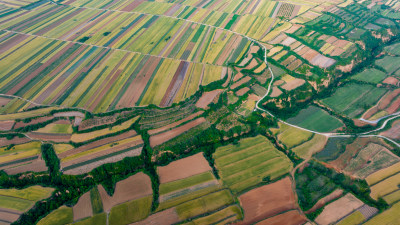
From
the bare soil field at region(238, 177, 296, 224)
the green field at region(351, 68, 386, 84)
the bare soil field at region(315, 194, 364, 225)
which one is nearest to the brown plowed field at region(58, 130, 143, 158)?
the bare soil field at region(238, 177, 296, 224)

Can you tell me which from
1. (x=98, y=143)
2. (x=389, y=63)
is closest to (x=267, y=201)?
(x=98, y=143)

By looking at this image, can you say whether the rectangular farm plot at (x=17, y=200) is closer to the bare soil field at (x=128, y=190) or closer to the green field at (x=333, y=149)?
the bare soil field at (x=128, y=190)

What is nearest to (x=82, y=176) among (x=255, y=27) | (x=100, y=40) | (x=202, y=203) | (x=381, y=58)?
(x=202, y=203)

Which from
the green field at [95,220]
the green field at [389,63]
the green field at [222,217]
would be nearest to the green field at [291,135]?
the green field at [222,217]

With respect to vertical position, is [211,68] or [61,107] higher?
[211,68]

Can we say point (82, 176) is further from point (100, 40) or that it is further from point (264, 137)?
point (100, 40)

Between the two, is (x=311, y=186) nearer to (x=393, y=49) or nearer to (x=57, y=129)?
(x=57, y=129)
